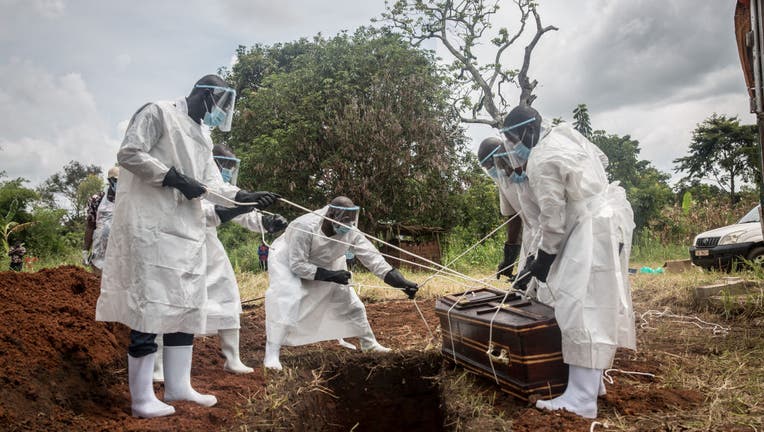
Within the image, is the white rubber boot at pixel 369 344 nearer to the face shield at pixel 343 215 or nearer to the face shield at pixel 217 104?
the face shield at pixel 343 215

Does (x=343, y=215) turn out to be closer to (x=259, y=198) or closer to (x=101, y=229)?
(x=259, y=198)

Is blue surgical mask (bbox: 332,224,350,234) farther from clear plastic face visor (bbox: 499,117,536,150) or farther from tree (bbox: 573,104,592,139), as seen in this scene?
tree (bbox: 573,104,592,139)

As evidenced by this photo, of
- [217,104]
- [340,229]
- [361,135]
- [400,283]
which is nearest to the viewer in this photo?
[217,104]

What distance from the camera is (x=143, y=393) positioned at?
9.66 ft

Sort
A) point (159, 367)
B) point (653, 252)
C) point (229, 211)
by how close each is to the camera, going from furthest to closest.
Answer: point (653, 252) < point (229, 211) < point (159, 367)

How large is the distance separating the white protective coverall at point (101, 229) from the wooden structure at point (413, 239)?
7.89 meters

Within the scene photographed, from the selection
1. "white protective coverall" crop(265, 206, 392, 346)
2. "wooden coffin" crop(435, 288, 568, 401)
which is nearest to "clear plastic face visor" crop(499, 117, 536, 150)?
"wooden coffin" crop(435, 288, 568, 401)

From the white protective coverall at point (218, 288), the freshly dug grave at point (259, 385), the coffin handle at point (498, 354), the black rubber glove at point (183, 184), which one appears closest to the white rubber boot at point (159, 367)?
the freshly dug grave at point (259, 385)

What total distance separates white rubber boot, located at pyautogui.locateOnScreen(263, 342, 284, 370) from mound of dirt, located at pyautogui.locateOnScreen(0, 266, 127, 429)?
104cm

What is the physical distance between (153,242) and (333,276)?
5.72ft

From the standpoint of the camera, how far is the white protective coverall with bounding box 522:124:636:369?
2957 millimetres

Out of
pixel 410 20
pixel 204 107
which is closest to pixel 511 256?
pixel 204 107

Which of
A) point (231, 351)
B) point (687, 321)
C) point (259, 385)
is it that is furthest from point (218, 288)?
point (687, 321)

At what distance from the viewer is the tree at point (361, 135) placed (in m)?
12.4
